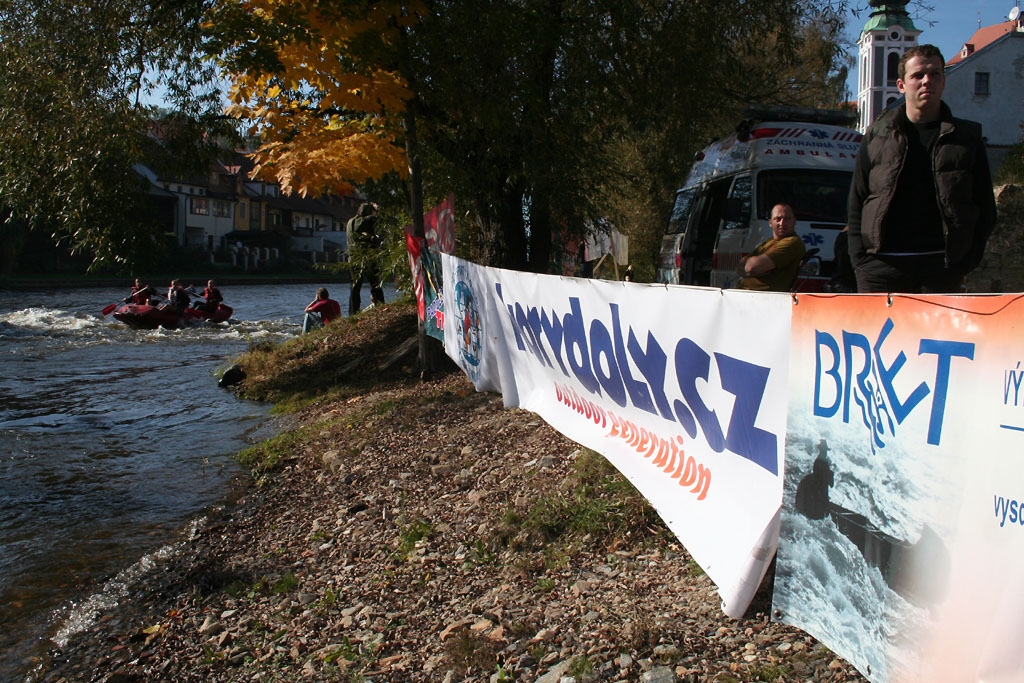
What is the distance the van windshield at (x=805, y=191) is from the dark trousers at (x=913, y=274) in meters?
6.43

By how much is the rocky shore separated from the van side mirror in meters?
4.52

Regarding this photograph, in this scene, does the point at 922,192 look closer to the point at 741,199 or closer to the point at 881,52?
the point at 741,199

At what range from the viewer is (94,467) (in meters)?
9.92

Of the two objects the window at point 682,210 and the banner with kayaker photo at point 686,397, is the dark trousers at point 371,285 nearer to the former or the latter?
the window at point 682,210

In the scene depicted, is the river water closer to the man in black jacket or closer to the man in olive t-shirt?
the man in olive t-shirt

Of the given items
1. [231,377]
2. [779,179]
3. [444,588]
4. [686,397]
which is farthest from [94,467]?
[779,179]

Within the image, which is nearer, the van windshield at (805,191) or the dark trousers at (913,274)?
the dark trousers at (913,274)

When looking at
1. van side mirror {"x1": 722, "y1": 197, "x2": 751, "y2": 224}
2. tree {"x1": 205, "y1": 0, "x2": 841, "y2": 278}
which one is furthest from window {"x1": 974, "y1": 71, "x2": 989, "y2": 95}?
van side mirror {"x1": 722, "y1": 197, "x2": 751, "y2": 224}

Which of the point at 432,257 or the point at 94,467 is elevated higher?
the point at 432,257

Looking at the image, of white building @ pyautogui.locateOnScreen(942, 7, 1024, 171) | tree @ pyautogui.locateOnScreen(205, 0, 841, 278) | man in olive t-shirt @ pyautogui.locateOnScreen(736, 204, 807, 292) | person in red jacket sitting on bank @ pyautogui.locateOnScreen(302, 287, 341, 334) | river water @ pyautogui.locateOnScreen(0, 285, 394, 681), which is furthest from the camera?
white building @ pyautogui.locateOnScreen(942, 7, 1024, 171)

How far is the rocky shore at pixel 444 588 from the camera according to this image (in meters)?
3.99

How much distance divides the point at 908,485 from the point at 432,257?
8.28m

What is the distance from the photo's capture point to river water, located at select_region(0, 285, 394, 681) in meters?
6.30

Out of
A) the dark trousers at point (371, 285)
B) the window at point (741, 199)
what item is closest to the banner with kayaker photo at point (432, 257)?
the window at point (741, 199)
